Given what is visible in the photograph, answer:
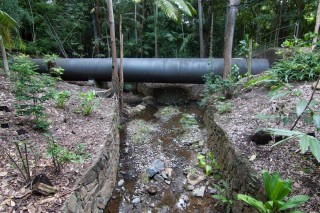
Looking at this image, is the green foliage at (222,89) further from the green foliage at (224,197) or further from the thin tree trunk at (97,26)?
the thin tree trunk at (97,26)

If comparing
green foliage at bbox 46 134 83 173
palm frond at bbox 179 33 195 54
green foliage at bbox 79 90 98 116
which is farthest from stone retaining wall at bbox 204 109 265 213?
palm frond at bbox 179 33 195 54

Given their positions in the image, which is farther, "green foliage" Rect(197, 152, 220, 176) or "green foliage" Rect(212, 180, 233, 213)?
"green foliage" Rect(197, 152, 220, 176)

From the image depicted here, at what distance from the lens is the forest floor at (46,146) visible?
2.16 metres

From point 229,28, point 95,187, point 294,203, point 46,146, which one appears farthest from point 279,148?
point 229,28

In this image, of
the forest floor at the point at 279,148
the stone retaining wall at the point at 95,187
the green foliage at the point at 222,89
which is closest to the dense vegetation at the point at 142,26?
the green foliage at the point at 222,89

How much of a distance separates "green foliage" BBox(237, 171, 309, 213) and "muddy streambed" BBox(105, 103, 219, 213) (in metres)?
1.36

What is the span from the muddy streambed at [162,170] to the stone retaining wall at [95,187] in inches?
9.6

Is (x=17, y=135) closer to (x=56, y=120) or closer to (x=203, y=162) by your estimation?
(x=56, y=120)

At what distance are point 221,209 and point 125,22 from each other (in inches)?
427

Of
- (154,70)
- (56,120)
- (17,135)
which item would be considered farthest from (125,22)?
(17,135)

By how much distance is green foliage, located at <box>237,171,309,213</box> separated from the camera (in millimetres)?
1913

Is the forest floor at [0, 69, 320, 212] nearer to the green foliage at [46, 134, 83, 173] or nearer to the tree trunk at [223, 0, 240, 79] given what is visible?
the green foliage at [46, 134, 83, 173]

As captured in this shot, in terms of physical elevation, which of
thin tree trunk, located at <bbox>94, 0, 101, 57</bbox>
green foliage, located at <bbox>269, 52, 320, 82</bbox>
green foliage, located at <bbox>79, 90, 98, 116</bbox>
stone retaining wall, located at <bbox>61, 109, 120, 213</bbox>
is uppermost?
thin tree trunk, located at <bbox>94, 0, 101, 57</bbox>

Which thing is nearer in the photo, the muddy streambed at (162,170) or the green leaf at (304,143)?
the green leaf at (304,143)
